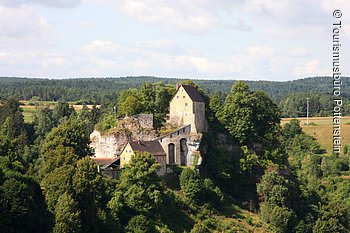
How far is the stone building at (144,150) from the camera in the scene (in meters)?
61.7

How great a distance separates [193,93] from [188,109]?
249 cm

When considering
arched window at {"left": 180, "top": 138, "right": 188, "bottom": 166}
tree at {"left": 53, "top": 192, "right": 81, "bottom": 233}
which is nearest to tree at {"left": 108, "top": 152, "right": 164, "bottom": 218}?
arched window at {"left": 180, "top": 138, "right": 188, "bottom": 166}

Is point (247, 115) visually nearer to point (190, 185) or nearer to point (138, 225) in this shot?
point (190, 185)

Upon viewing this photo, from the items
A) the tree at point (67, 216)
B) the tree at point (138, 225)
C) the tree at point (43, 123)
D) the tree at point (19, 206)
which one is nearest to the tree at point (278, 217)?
the tree at point (138, 225)

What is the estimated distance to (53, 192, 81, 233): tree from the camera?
155ft

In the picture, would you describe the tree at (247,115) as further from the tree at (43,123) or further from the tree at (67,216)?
the tree at (43,123)

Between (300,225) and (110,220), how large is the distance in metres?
21.5

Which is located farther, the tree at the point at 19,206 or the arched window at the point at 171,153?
the arched window at the point at 171,153

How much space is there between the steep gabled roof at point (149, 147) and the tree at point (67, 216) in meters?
13.9

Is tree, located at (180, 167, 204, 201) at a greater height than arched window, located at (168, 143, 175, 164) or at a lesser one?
lesser

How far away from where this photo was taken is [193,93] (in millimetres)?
69000

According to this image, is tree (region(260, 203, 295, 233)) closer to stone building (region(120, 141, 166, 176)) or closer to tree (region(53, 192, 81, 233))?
stone building (region(120, 141, 166, 176))

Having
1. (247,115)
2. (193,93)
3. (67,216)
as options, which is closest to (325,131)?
(247,115)

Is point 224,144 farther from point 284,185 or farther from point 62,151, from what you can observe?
point 62,151
